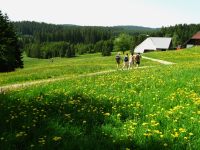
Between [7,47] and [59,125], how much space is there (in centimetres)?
6538

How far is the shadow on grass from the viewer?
8094mm

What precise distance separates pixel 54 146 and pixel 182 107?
4.26 m

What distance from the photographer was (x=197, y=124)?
358 inches

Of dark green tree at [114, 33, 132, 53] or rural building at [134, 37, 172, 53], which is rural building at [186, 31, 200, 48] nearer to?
rural building at [134, 37, 172, 53]

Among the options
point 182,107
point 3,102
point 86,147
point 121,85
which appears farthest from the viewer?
point 121,85

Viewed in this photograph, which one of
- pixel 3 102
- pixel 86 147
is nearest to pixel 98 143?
pixel 86 147

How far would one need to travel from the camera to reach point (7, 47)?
72.4 metres

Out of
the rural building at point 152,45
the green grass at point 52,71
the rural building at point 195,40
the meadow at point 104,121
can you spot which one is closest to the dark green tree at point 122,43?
the rural building at point 152,45

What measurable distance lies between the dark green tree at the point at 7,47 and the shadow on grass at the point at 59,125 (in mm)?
57690

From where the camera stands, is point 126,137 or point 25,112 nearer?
point 126,137

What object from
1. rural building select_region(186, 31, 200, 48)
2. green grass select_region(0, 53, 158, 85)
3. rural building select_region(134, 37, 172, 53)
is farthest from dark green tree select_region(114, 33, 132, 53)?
green grass select_region(0, 53, 158, 85)

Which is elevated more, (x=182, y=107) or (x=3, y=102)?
(x=182, y=107)

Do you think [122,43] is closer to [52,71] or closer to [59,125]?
[52,71]

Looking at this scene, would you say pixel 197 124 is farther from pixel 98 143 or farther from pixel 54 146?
pixel 54 146
